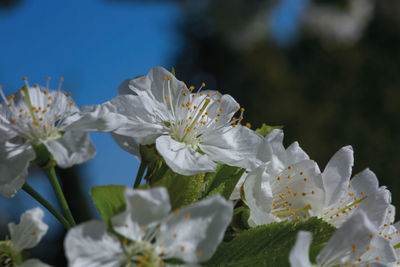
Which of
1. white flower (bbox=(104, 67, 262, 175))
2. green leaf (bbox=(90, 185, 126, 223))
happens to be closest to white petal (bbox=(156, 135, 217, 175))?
white flower (bbox=(104, 67, 262, 175))

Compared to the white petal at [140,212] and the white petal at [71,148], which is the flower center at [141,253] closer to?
the white petal at [140,212]

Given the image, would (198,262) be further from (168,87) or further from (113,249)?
(168,87)

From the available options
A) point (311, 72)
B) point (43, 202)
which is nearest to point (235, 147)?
point (43, 202)

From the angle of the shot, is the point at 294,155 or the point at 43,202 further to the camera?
the point at 294,155

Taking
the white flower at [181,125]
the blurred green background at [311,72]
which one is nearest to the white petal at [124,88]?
the white flower at [181,125]

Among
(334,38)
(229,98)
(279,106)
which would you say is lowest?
(279,106)

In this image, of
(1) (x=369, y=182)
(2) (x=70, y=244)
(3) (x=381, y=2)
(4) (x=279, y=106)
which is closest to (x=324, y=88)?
(4) (x=279, y=106)

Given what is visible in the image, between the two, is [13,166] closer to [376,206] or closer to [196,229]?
[196,229]
